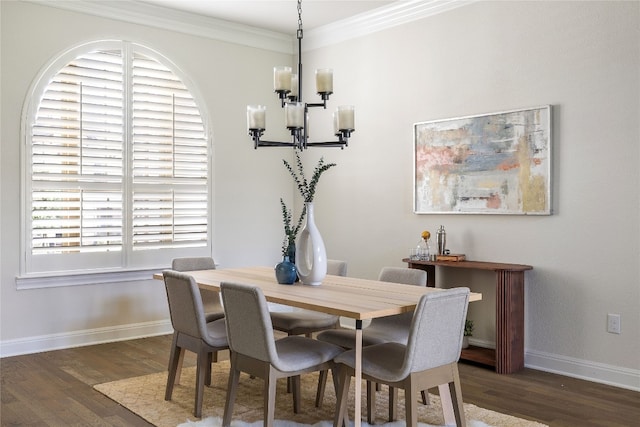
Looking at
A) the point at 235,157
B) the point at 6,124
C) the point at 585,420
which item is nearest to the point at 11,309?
the point at 6,124

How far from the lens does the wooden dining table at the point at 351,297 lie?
110 inches

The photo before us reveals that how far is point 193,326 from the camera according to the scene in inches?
134

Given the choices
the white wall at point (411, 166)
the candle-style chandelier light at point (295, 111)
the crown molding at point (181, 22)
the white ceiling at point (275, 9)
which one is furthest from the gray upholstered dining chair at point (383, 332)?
the crown molding at point (181, 22)

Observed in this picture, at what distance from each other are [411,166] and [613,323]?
197 centimetres

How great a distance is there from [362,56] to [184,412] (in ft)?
11.5

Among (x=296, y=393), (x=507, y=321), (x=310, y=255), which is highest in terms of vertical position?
(x=310, y=255)

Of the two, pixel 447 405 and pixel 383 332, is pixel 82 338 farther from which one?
pixel 447 405

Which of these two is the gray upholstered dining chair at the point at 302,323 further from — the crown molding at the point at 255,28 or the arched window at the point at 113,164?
the crown molding at the point at 255,28

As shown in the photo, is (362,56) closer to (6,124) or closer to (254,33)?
(254,33)

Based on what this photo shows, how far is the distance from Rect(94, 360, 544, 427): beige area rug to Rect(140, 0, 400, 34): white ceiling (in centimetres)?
301

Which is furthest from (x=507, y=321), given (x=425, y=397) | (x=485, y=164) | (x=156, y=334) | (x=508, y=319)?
(x=156, y=334)

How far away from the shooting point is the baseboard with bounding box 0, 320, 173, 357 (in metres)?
4.69

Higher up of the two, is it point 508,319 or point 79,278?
point 79,278

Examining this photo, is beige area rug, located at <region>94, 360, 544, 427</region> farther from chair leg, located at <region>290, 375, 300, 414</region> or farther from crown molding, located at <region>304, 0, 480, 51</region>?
crown molding, located at <region>304, 0, 480, 51</region>
